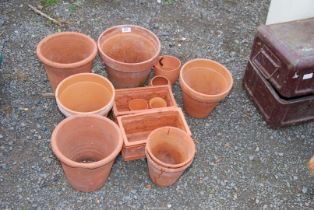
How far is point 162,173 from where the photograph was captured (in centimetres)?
266

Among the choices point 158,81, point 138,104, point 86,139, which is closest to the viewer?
point 86,139

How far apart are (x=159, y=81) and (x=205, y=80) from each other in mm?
404

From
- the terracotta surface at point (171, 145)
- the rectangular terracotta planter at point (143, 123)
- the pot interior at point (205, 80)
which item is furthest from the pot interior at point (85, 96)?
the pot interior at point (205, 80)

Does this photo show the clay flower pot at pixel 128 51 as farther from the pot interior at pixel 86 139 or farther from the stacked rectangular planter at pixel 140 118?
the pot interior at pixel 86 139

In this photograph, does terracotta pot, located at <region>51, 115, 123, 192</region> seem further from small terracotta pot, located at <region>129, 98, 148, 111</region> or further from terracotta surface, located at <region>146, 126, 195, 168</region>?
small terracotta pot, located at <region>129, 98, 148, 111</region>

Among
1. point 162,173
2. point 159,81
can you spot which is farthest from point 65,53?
point 162,173

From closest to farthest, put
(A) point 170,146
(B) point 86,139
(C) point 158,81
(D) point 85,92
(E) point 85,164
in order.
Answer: (E) point 85,164
(B) point 86,139
(A) point 170,146
(D) point 85,92
(C) point 158,81

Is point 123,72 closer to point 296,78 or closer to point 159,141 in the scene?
point 159,141

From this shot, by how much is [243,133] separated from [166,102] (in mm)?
696

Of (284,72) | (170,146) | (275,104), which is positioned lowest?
(170,146)

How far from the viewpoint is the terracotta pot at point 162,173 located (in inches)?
103

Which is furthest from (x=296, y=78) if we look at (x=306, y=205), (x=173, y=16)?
(x=173, y=16)

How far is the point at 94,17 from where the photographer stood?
4.25m

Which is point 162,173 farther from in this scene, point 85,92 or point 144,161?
point 85,92
